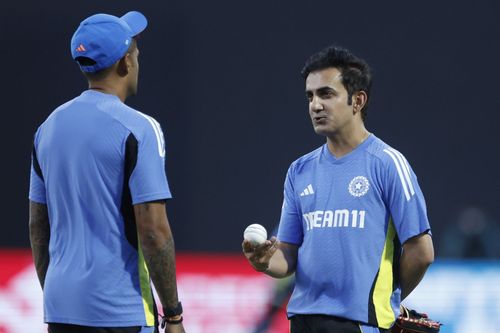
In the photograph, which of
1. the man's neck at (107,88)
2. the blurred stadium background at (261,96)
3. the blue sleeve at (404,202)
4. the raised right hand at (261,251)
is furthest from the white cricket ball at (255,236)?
the blurred stadium background at (261,96)

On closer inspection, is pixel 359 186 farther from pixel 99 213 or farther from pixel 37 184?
pixel 37 184

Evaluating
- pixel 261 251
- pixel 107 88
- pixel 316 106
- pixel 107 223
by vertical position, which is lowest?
pixel 261 251

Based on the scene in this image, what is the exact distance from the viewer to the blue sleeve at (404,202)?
14.1ft

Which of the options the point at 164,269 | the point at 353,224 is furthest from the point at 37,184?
the point at 353,224

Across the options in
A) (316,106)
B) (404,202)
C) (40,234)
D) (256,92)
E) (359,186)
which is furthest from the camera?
(256,92)

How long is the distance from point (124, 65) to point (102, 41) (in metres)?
0.14

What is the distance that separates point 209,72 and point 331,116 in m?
6.98

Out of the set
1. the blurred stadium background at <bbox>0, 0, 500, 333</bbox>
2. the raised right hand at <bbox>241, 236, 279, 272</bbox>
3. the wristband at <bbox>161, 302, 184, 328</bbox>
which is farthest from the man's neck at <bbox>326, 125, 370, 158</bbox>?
the blurred stadium background at <bbox>0, 0, 500, 333</bbox>

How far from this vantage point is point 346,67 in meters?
4.68

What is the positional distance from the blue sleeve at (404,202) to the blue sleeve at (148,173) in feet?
3.25

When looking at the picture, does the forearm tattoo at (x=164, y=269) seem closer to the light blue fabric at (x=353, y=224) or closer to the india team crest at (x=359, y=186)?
the light blue fabric at (x=353, y=224)

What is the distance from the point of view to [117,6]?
11.2 meters

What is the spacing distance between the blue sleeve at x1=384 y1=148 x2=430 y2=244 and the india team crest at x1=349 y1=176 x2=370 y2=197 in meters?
0.09

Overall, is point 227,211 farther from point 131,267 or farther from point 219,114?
point 131,267
